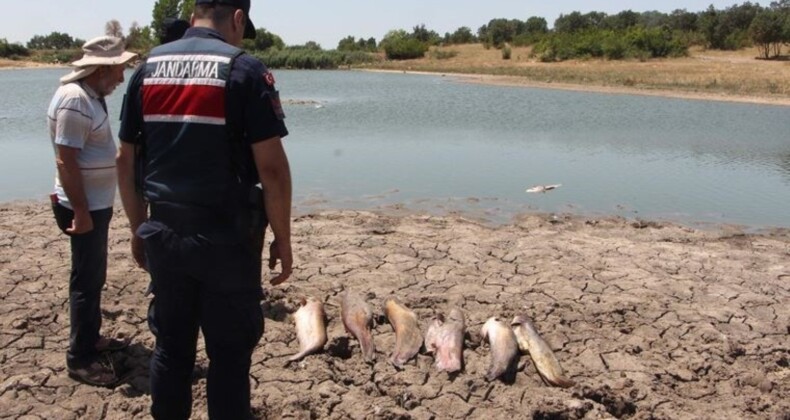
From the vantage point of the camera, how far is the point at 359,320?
4770 millimetres

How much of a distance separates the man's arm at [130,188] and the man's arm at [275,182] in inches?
26.4

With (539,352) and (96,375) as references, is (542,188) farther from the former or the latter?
(96,375)

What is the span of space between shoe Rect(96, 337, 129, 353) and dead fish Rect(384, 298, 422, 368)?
65.2 inches

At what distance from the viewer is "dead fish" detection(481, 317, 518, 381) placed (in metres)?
4.21

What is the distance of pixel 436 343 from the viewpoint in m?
4.45

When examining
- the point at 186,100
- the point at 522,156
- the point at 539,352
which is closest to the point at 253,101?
the point at 186,100

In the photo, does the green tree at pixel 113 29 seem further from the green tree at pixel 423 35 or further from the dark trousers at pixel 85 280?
the green tree at pixel 423 35

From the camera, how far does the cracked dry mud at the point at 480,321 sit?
3.90 metres

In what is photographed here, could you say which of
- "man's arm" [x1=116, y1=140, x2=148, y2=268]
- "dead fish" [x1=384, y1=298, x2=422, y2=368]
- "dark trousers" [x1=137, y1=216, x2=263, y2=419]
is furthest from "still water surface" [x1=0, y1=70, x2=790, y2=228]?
"dark trousers" [x1=137, y1=216, x2=263, y2=419]

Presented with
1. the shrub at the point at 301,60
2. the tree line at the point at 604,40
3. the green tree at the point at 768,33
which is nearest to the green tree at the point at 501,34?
the tree line at the point at 604,40

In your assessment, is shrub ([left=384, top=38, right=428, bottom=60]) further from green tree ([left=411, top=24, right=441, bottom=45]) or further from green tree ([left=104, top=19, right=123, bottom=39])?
green tree ([left=104, top=19, right=123, bottom=39])

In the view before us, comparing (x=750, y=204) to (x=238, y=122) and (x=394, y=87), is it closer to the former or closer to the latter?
(x=238, y=122)

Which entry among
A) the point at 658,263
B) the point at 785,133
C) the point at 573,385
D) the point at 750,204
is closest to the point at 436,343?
the point at 573,385

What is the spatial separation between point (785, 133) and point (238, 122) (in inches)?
762
